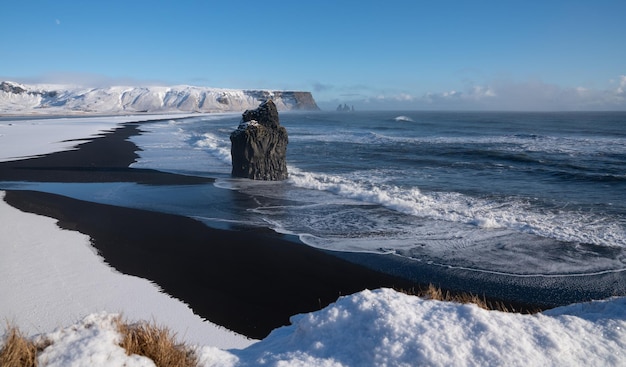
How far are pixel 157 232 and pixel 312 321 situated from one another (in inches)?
308

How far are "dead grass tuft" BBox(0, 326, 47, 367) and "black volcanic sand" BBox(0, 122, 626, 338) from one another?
309cm

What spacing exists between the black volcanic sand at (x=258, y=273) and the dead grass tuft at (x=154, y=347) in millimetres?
2430

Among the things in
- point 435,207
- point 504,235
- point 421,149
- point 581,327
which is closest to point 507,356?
point 581,327

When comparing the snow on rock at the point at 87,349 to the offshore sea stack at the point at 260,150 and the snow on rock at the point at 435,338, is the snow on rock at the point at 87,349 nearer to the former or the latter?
the snow on rock at the point at 435,338

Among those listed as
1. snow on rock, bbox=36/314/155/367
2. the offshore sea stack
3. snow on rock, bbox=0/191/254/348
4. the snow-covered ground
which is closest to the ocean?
the offshore sea stack

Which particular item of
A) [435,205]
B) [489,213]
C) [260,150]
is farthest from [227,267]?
[260,150]

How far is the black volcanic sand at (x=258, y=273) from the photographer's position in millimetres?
6836

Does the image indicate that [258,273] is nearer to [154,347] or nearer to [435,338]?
[154,347]

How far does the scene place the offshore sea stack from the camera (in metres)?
18.6

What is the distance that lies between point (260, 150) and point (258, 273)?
11.3 m

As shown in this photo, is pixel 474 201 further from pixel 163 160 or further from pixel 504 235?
pixel 163 160

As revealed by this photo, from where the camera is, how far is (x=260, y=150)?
18.9 m

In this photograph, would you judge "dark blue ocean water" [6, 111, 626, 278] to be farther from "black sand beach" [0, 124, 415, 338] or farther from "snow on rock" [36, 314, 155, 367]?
"snow on rock" [36, 314, 155, 367]

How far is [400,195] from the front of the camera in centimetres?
1560
